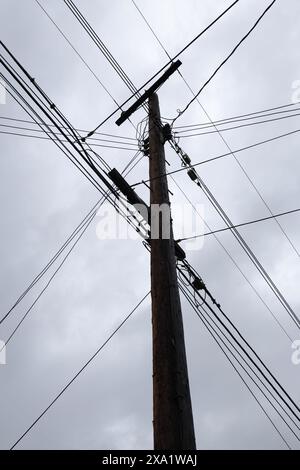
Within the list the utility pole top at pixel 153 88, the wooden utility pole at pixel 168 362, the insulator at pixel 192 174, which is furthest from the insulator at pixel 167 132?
the wooden utility pole at pixel 168 362

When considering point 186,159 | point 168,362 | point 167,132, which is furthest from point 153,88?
point 168,362

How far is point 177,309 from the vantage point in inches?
168

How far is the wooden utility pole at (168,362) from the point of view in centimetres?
336

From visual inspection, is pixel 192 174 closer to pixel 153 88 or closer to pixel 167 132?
pixel 167 132

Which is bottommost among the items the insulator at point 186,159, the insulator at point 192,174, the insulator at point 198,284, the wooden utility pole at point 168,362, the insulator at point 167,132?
the wooden utility pole at point 168,362

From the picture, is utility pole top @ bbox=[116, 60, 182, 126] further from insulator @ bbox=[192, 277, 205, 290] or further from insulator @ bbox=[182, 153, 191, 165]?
insulator @ bbox=[192, 277, 205, 290]

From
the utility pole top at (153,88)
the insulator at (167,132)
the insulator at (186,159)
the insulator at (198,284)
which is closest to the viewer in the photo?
the insulator at (198,284)

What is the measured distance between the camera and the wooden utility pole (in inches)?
132

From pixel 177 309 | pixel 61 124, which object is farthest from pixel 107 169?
pixel 177 309

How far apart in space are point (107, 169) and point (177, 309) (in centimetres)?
305

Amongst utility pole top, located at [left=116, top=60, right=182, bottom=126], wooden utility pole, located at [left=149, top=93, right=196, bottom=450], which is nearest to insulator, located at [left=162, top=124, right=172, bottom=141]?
utility pole top, located at [left=116, top=60, right=182, bottom=126]

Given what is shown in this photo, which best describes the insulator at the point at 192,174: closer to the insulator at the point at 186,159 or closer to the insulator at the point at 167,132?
the insulator at the point at 186,159

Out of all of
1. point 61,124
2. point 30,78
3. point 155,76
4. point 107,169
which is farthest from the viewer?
point 155,76
